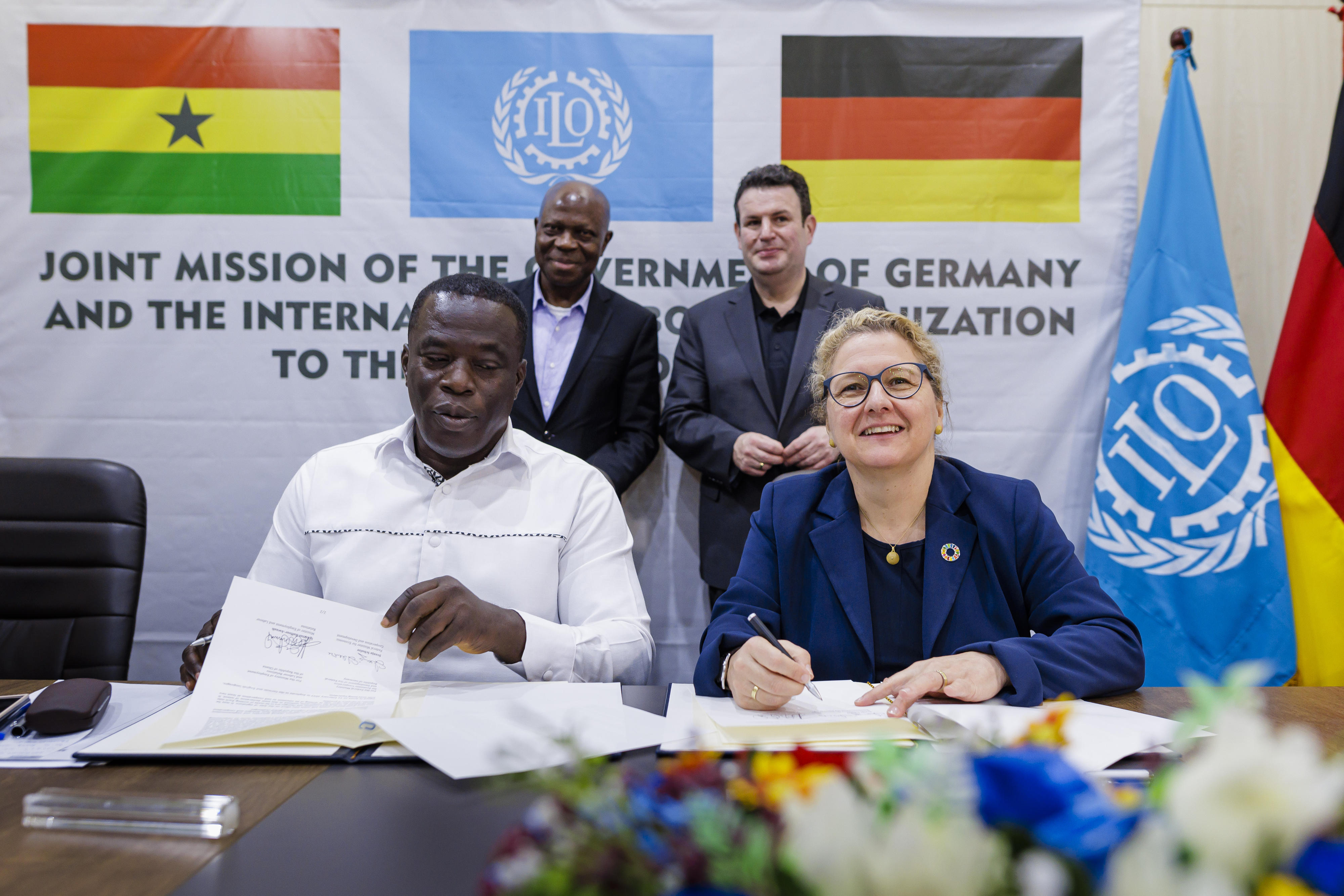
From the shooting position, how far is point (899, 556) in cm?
171

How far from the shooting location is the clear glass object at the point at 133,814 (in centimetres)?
90

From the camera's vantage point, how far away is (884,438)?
5.53ft

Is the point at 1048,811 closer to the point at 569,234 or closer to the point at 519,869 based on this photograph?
the point at 519,869

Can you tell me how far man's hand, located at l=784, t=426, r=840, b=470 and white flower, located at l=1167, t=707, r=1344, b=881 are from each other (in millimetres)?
2329

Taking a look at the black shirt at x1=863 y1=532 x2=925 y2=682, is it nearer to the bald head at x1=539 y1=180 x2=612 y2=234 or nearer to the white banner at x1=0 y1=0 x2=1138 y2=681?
the white banner at x1=0 y1=0 x2=1138 y2=681

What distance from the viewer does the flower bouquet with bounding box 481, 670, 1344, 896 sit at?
385 millimetres

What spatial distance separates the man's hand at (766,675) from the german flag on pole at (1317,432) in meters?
2.43

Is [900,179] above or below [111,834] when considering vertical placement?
above

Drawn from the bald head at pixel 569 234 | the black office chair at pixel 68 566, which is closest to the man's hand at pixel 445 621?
the black office chair at pixel 68 566

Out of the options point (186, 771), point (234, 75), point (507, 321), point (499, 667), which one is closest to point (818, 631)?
Result: point (499, 667)

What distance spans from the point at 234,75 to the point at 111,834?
10.1 ft

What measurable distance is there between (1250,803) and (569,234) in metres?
2.82

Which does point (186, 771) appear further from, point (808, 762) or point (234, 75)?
point (234, 75)

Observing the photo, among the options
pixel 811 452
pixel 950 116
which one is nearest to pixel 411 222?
pixel 811 452
